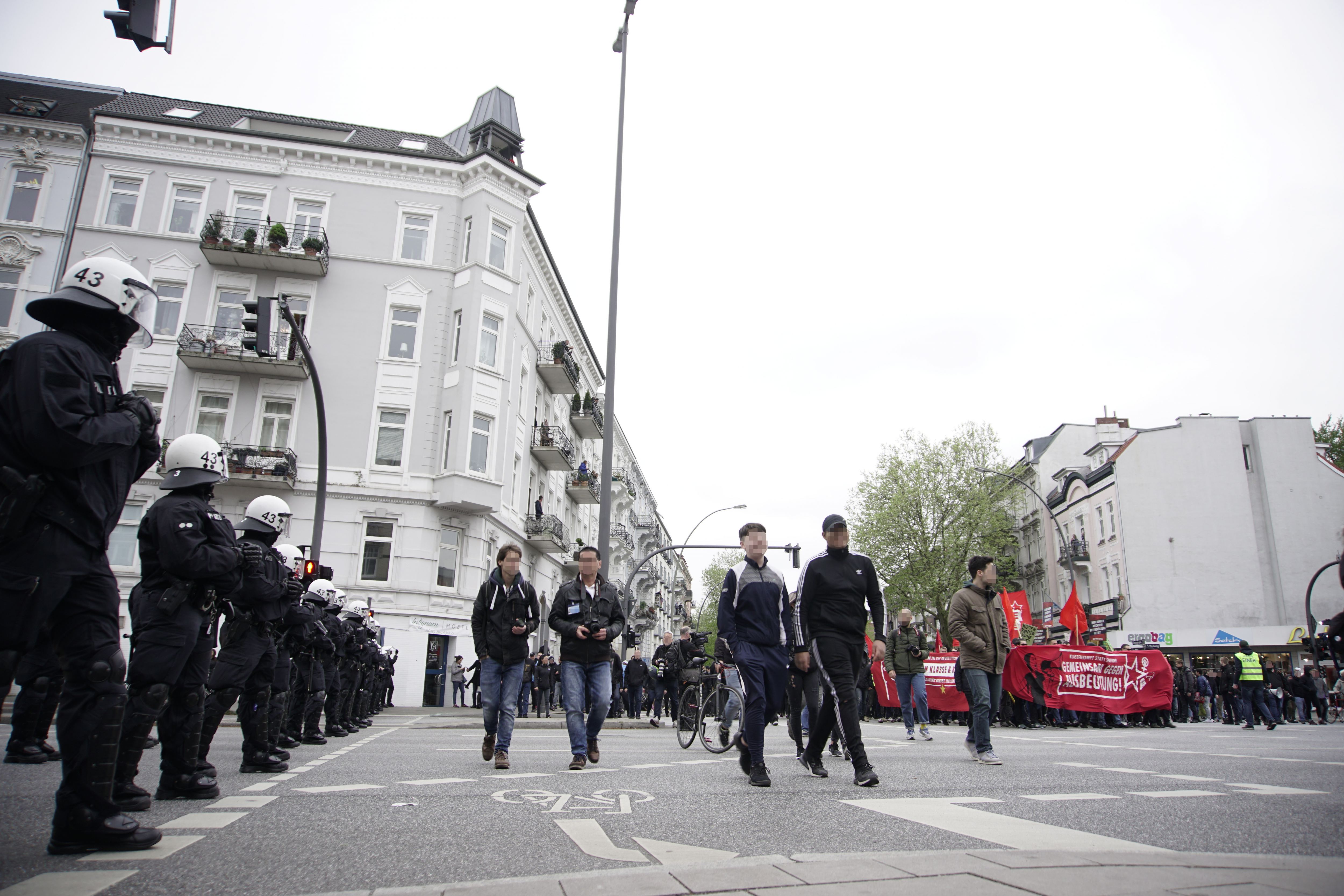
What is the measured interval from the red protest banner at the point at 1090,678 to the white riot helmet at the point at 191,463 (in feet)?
51.6

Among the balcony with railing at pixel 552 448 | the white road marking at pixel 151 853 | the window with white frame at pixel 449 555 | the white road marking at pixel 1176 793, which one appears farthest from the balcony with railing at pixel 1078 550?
the white road marking at pixel 151 853

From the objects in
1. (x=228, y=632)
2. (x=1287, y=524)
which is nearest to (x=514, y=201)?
(x=228, y=632)

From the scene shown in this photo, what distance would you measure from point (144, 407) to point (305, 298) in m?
29.5

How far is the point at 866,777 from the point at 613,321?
14726mm

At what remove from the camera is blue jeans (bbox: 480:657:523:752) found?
26.7 feet

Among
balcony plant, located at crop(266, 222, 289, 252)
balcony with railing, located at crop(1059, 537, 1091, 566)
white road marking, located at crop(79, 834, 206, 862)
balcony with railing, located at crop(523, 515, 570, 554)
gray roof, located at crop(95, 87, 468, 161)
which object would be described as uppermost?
gray roof, located at crop(95, 87, 468, 161)

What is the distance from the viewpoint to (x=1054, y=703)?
17.5 metres

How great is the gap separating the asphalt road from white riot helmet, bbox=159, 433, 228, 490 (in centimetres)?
182

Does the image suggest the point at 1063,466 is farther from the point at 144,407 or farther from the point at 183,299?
the point at 144,407

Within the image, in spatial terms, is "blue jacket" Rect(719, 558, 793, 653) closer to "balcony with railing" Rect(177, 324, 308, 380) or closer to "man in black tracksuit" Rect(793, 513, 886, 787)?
"man in black tracksuit" Rect(793, 513, 886, 787)

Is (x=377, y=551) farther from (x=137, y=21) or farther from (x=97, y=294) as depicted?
(x=97, y=294)

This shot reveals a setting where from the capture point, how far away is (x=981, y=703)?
335 inches

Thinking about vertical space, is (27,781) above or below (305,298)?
below

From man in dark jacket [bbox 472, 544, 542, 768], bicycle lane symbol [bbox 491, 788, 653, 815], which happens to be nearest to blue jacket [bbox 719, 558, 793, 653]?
bicycle lane symbol [bbox 491, 788, 653, 815]
